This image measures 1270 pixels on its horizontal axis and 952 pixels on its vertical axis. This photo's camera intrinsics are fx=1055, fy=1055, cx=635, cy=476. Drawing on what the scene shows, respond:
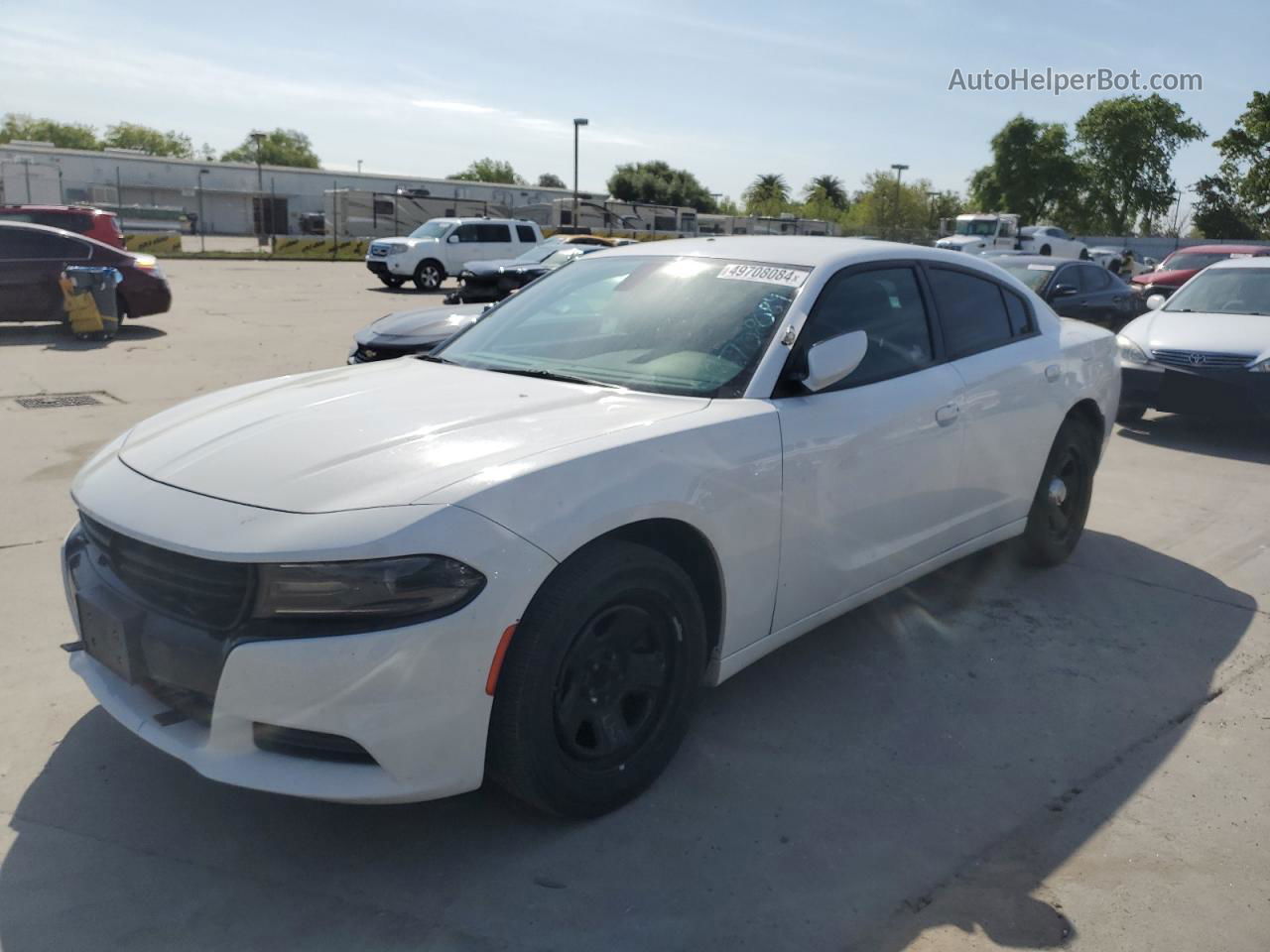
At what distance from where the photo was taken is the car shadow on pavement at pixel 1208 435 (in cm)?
866

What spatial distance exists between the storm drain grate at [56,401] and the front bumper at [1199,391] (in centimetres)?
890

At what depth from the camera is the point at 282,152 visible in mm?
120500

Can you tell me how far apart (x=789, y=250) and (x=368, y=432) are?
74.4 inches

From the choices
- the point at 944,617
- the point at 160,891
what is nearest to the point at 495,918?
the point at 160,891

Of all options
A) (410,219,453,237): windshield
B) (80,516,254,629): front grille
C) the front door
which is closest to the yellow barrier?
(410,219,453,237): windshield

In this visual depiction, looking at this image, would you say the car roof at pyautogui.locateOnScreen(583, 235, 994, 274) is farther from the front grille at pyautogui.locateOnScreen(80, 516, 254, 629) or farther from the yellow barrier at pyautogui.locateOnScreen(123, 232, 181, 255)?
the yellow barrier at pyautogui.locateOnScreen(123, 232, 181, 255)

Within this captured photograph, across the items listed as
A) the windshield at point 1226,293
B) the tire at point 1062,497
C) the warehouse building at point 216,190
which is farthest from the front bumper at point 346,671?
the warehouse building at point 216,190

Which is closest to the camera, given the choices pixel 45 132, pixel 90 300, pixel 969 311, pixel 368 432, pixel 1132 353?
pixel 368 432

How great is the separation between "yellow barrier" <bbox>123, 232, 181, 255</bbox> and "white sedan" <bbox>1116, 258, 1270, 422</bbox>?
31.4 meters

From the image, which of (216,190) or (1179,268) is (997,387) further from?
(216,190)

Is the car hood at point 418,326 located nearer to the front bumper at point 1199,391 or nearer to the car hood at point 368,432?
the car hood at point 368,432

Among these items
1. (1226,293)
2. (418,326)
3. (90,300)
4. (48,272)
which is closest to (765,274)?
(418,326)

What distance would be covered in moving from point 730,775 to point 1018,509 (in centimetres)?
227

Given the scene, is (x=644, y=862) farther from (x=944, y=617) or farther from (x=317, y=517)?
(x=944, y=617)
